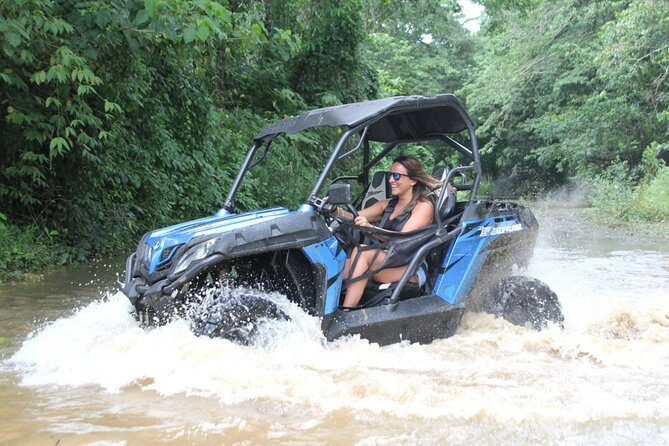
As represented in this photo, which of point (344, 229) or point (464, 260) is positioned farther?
point (464, 260)

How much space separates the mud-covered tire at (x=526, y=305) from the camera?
555 cm

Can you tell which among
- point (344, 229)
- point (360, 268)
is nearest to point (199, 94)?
point (344, 229)

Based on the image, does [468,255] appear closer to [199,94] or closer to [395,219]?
[395,219]

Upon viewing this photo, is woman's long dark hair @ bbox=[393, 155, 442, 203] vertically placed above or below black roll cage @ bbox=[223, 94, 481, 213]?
below

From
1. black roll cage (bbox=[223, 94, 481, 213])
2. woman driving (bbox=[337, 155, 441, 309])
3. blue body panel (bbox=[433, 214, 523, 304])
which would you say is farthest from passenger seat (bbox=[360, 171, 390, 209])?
blue body panel (bbox=[433, 214, 523, 304])

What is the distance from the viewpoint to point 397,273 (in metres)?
5.13

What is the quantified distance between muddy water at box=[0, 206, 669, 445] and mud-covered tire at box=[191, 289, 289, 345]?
7cm

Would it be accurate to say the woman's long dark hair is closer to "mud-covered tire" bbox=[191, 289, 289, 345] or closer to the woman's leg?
the woman's leg

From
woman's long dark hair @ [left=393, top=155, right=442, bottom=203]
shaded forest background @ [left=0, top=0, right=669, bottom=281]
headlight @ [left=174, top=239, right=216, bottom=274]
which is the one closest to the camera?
headlight @ [left=174, top=239, right=216, bottom=274]

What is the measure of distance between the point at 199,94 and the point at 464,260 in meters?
6.26

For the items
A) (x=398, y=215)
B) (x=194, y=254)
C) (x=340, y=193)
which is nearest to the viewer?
(x=194, y=254)

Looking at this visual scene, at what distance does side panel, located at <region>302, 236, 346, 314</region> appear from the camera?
450 centimetres

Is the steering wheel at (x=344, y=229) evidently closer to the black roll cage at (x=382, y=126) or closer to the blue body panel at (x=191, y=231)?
the black roll cage at (x=382, y=126)

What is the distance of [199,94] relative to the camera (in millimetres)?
10336
